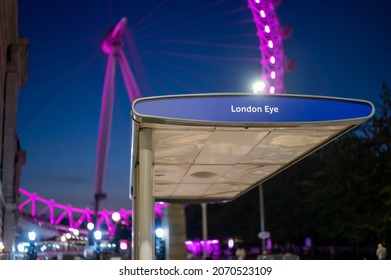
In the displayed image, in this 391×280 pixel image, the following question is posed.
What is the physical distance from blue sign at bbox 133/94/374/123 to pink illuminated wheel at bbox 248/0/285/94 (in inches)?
985

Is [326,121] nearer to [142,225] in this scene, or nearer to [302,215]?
[142,225]

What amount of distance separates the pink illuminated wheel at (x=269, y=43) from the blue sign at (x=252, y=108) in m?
25.0

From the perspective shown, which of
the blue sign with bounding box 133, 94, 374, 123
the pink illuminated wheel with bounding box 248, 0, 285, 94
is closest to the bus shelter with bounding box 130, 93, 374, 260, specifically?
the blue sign with bounding box 133, 94, 374, 123

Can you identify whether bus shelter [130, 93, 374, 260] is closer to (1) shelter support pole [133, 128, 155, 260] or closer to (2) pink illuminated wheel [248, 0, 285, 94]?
(1) shelter support pole [133, 128, 155, 260]

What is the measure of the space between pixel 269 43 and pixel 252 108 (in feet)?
86.7

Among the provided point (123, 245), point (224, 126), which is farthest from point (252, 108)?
point (123, 245)

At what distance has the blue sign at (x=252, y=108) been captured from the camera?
8961 mm

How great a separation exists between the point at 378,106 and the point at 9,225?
30840 millimetres

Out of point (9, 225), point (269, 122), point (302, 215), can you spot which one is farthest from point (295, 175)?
point (269, 122)

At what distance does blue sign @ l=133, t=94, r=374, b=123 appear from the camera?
8.96 metres

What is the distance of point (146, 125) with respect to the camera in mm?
9445

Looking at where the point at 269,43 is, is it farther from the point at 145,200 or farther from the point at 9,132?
the point at 145,200

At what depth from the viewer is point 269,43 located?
34844 millimetres

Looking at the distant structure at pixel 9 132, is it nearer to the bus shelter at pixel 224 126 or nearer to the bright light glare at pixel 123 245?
the bright light glare at pixel 123 245
